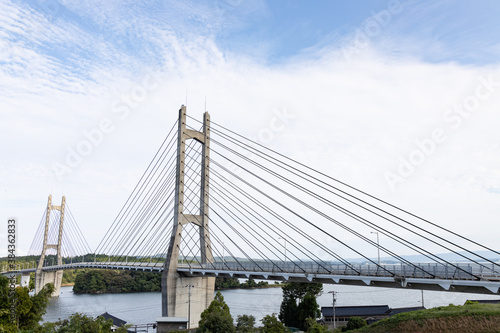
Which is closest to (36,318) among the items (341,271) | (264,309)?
(341,271)

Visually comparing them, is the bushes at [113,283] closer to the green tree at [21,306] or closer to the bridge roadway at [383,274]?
the bridge roadway at [383,274]

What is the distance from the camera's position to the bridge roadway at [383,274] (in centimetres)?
2017

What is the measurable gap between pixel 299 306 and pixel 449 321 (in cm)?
1846

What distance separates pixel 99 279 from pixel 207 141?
76.3 meters

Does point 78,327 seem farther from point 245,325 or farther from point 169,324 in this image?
point 245,325

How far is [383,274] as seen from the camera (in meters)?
23.8

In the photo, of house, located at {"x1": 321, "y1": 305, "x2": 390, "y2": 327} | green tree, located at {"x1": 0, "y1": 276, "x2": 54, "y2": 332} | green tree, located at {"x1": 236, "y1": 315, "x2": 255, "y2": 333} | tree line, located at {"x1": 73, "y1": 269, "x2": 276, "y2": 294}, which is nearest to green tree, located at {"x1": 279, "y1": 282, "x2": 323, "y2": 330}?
house, located at {"x1": 321, "y1": 305, "x2": 390, "y2": 327}

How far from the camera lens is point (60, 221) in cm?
9769

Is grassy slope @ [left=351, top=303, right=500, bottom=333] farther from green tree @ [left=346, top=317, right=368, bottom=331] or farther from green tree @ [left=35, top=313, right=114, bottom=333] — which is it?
green tree @ [left=35, top=313, right=114, bottom=333]

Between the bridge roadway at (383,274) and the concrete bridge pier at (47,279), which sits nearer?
the bridge roadway at (383,274)

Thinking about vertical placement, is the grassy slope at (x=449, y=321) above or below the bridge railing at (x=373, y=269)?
below

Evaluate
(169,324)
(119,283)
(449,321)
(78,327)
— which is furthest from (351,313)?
(119,283)

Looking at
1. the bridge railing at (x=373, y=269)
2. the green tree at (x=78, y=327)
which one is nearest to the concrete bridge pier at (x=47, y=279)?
the green tree at (x=78, y=327)

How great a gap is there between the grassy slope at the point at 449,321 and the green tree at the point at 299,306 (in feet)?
45.6
